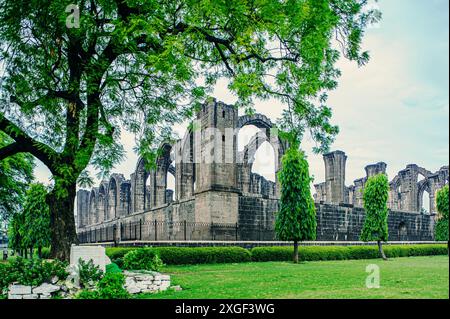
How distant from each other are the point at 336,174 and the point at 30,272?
2364 cm

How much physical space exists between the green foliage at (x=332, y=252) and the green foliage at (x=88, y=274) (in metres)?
10.7

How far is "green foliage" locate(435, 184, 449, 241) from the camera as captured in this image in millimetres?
25302

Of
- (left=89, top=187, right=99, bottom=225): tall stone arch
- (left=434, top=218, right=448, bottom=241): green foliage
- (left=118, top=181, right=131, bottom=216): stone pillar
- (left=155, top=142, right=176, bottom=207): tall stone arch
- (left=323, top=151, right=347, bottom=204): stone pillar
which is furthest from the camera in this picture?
(left=89, top=187, right=99, bottom=225): tall stone arch

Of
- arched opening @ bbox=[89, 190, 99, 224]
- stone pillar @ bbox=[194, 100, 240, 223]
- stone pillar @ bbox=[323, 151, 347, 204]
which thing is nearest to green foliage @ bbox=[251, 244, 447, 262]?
stone pillar @ bbox=[194, 100, 240, 223]

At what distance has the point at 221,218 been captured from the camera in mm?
22547

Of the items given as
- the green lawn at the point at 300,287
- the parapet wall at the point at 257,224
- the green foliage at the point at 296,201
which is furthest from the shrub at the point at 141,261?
the green foliage at the point at 296,201

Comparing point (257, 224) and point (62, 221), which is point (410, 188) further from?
point (62, 221)

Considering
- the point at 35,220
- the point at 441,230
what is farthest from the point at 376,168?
the point at 35,220

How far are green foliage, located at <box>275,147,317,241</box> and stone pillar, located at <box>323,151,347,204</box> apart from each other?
10.4 meters

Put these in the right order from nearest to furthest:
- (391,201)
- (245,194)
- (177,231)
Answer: (245,194)
(177,231)
(391,201)

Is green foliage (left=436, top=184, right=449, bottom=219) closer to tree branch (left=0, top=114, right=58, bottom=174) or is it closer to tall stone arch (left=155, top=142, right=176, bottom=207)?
tall stone arch (left=155, top=142, right=176, bottom=207)
